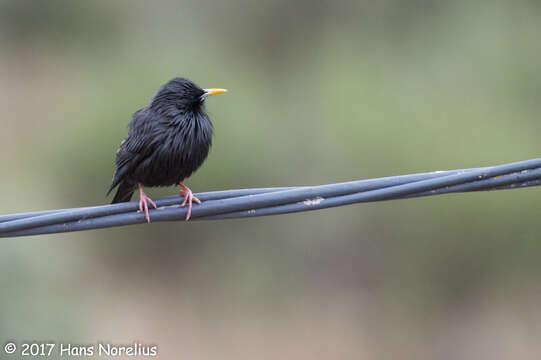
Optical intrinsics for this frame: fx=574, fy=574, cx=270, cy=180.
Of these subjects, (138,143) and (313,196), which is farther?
(138,143)

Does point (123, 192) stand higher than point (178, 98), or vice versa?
point (178, 98)

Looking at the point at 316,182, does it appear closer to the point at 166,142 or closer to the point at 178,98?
the point at 178,98

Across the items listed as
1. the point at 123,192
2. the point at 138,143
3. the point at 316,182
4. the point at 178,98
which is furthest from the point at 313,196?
the point at 316,182

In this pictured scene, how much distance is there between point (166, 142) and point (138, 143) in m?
0.17

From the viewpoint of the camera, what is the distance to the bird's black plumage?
129 inches

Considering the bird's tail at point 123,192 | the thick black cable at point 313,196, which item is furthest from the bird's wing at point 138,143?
the thick black cable at point 313,196

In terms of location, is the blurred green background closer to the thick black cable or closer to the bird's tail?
the bird's tail

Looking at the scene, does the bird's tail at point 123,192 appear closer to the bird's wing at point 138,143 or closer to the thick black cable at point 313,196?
the bird's wing at point 138,143

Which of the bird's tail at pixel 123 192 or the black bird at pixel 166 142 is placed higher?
the black bird at pixel 166 142

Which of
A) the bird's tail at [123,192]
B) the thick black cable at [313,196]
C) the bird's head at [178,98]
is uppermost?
the bird's head at [178,98]

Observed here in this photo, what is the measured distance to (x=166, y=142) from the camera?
328cm

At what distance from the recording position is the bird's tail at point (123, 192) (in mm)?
3549

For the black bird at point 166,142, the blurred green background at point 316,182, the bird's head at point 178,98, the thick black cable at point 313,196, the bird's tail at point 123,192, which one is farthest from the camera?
the blurred green background at point 316,182

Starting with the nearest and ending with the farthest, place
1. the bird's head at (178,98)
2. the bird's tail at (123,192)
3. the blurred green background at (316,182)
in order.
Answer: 1. the bird's head at (178,98)
2. the bird's tail at (123,192)
3. the blurred green background at (316,182)
